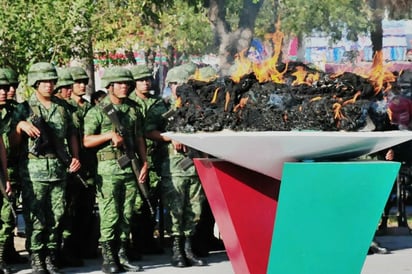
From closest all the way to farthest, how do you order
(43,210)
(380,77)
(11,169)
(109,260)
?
(380,77) < (43,210) < (109,260) < (11,169)

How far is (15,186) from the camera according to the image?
1127 centimetres

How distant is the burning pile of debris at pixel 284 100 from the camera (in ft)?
26.9

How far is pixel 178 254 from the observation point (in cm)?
1131

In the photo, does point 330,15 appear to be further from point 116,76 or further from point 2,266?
point 2,266

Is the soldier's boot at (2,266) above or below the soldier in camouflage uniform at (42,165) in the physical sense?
below

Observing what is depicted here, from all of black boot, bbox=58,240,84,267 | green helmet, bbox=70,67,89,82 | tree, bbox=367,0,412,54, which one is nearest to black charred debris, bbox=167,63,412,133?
black boot, bbox=58,240,84,267

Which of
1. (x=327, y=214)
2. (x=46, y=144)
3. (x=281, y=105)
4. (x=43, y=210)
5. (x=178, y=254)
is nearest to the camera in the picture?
(x=327, y=214)

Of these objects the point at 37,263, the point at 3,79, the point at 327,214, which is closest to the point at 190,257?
the point at 37,263

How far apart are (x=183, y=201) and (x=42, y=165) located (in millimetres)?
1544

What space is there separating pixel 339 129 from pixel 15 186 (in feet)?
13.2

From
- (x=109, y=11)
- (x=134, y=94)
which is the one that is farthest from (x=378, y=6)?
(x=134, y=94)

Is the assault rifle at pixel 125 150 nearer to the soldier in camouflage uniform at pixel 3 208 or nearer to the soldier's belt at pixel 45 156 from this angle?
the soldier's belt at pixel 45 156

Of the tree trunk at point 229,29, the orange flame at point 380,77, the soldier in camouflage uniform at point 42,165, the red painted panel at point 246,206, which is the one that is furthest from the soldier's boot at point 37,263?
the tree trunk at point 229,29

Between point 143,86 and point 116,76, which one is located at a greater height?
point 116,76
